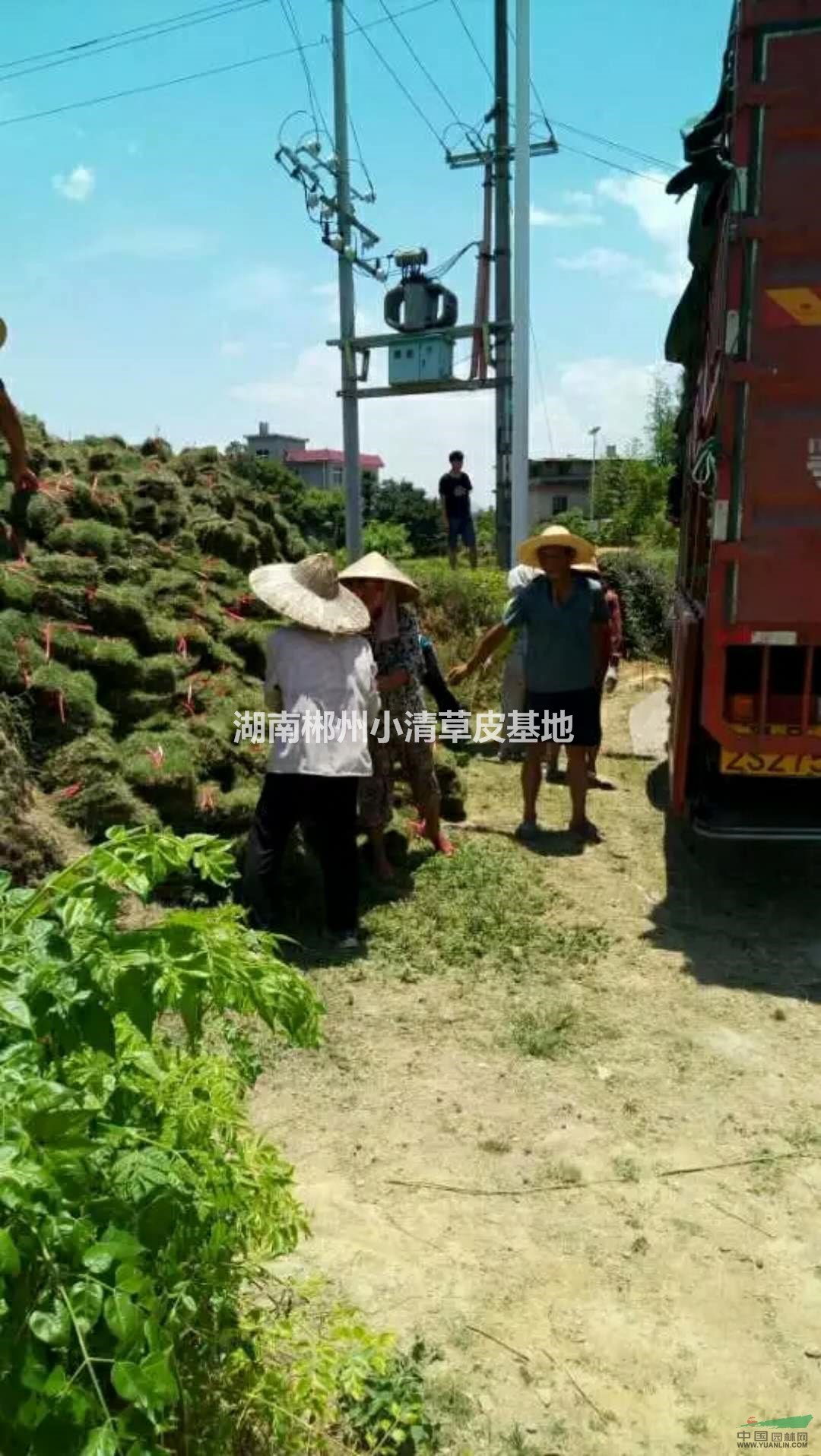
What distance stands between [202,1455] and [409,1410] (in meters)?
0.61

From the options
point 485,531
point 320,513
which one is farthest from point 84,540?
point 320,513

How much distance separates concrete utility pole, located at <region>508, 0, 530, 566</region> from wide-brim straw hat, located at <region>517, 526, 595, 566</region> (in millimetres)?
3405

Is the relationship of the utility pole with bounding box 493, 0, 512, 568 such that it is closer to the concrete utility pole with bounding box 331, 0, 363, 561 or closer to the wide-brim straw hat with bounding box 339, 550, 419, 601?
the concrete utility pole with bounding box 331, 0, 363, 561

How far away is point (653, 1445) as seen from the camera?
2232 mm

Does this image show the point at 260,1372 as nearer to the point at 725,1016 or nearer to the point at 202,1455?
the point at 202,1455

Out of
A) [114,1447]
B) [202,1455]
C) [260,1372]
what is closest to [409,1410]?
[260,1372]

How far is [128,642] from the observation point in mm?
5668

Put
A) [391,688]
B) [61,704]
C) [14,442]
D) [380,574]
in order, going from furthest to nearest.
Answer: [14,442] → [391,688] → [380,574] → [61,704]

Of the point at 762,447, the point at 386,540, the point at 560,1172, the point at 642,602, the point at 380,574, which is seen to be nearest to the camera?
the point at 560,1172

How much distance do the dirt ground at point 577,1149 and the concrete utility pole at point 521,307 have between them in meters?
4.97

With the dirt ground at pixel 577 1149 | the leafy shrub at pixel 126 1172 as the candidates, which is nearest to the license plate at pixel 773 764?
the dirt ground at pixel 577 1149

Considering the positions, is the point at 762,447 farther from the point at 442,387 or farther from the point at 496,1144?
the point at 442,387

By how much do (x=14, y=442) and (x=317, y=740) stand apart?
2796 millimetres

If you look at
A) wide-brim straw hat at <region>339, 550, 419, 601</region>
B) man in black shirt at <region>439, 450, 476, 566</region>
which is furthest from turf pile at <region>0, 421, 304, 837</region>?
man in black shirt at <region>439, 450, 476, 566</region>
